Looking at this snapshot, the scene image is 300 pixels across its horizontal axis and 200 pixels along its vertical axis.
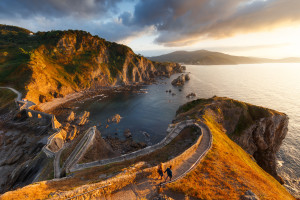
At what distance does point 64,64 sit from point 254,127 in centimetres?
12472

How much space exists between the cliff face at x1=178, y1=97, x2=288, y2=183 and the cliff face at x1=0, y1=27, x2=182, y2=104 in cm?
8306

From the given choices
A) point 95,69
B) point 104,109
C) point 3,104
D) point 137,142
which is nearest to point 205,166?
point 137,142

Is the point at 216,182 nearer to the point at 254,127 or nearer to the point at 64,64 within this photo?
the point at 254,127

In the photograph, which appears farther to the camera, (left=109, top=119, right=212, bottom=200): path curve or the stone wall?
the stone wall

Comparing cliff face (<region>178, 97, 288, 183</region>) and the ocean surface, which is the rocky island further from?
the ocean surface

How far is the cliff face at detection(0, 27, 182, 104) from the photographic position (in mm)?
69562

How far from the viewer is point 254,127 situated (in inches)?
1752

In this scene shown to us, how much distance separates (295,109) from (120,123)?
99.8 meters

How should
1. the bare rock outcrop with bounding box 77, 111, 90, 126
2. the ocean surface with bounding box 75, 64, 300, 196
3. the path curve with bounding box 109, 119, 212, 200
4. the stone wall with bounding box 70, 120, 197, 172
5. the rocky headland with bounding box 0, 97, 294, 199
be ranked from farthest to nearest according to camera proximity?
Result: the bare rock outcrop with bounding box 77, 111, 90, 126 → the ocean surface with bounding box 75, 64, 300, 196 → the stone wall with bounding box 70, 120, 197, 172 → the rocky headland with bounding box 0, 97, 294, 199 → the path curve with bounding box 109, 119, 212, 200

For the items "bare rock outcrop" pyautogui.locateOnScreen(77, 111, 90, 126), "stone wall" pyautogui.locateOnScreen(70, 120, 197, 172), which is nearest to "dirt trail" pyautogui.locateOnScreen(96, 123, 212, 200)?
"stone wall" pyautogui.locateOnScreen(70, 120, 197, 172)

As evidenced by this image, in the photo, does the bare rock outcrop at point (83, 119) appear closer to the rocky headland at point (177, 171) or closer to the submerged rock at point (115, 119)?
the submerged rock at point (115, 119)

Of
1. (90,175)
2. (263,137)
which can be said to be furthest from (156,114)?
(90,175)

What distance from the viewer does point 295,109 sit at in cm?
7388

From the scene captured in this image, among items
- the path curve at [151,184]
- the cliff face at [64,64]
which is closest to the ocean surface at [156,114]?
the cliff face at [64,64]
